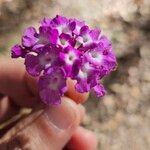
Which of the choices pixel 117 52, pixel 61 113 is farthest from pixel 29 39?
pixel 117 52

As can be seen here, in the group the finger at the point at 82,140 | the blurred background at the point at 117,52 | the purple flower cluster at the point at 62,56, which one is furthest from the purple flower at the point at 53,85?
the blurred background at the point at 117,52

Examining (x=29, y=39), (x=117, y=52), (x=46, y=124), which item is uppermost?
(x=29, y=39)

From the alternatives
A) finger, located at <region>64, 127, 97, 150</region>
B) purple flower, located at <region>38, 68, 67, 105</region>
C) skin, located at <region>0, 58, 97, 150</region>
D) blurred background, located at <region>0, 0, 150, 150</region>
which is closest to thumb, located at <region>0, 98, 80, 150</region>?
skin, located at <region>0, 58, 97, 150</region>

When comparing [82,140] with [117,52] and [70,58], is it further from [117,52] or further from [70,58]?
[70,58]

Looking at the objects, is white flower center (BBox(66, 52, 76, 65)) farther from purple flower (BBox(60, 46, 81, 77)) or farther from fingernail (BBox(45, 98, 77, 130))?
fingernail (BBox(45, 98, 77, 130))

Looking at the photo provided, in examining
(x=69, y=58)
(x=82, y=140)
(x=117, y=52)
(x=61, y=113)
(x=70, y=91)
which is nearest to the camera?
(x=69, y=58)
